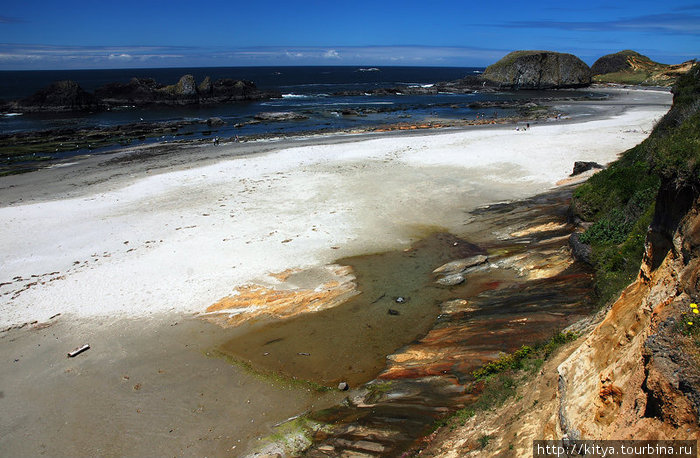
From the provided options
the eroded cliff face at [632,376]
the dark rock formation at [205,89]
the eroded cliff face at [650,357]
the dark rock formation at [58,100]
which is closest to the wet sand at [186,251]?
the eroded cliff face at [632,376]

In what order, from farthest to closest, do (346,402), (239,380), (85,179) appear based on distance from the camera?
(85,179)
(239,380)
(346,402)

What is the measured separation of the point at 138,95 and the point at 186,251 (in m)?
82.2

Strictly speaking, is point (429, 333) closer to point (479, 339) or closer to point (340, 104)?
point (479, 339)

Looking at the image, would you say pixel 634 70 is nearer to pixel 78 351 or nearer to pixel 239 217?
pixel 239 217

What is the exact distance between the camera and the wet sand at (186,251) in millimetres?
9539

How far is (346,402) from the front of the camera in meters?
9.48

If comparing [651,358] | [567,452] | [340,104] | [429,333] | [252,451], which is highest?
[340,104]

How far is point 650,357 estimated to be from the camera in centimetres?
515

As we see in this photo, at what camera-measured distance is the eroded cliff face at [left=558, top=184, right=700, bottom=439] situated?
185 inches

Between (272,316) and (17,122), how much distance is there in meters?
67.5

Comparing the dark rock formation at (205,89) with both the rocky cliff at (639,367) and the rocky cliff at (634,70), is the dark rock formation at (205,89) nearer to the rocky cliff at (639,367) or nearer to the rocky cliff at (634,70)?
the rocky cliff at (639,367)

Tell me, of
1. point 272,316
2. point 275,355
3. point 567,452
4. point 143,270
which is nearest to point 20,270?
point 143,270

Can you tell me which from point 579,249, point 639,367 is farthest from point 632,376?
point 579,249

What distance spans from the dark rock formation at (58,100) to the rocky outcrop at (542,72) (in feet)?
293
